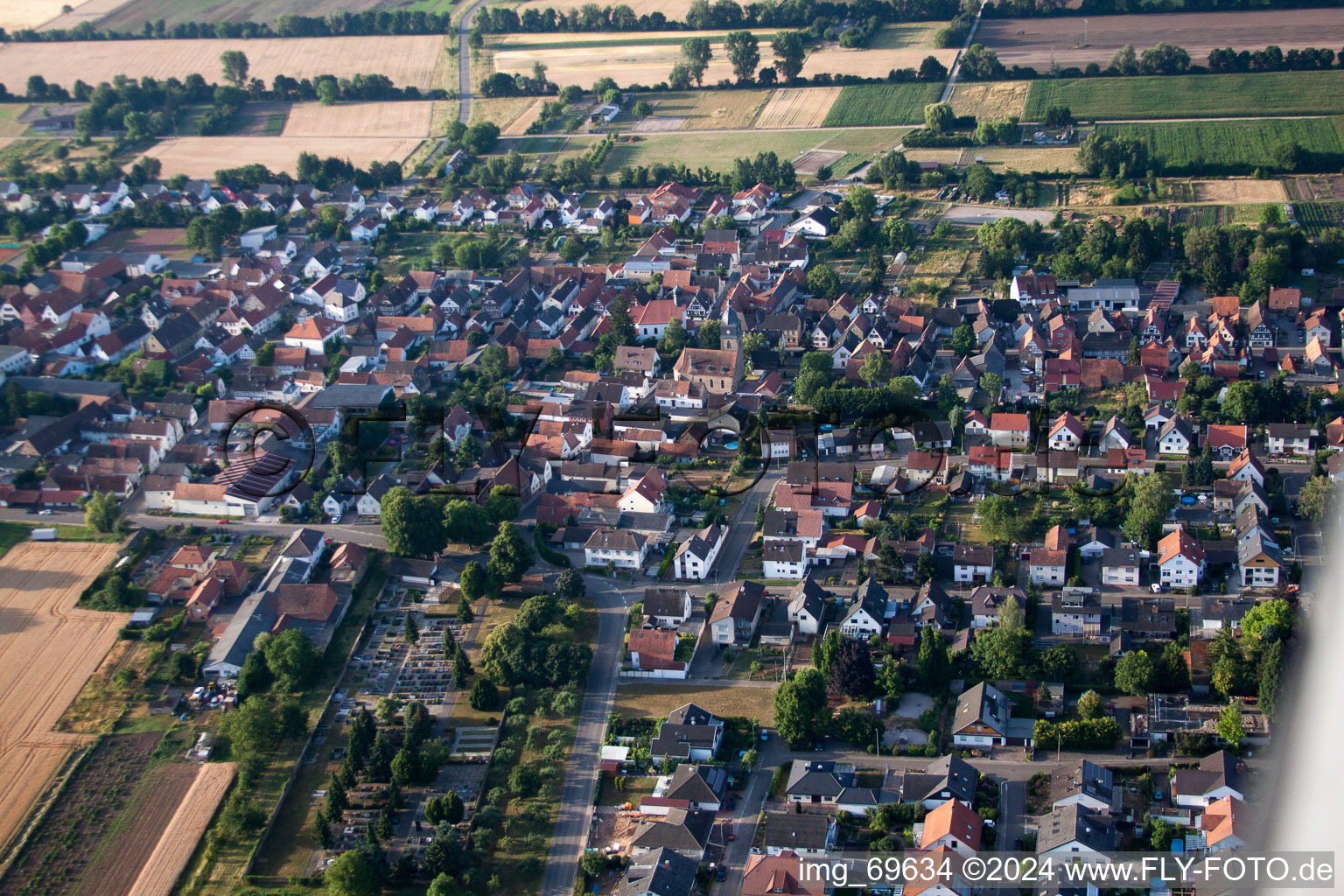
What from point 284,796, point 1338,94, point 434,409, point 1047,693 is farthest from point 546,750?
point 1338,94

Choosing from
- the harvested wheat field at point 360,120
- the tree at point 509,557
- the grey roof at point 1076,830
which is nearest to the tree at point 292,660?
the tree at point 509,557

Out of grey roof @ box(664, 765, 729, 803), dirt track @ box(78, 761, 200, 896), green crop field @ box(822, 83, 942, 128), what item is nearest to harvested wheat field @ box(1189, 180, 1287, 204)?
green crop field @ box(822, 83, 942, 128)

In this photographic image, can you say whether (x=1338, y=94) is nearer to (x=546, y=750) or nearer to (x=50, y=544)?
(x=546, y=750)

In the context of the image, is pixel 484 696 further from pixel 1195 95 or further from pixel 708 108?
pixel 1195 95

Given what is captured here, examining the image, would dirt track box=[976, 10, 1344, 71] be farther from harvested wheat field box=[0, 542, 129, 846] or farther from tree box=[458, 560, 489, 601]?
harvested wheat field box=[0, 542, 129, 846]

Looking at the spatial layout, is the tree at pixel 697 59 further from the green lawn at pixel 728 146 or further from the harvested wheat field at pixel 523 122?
the harvested wheat field at pixel 523 122
